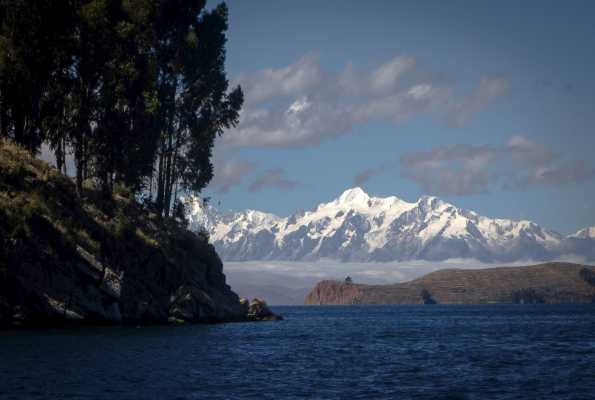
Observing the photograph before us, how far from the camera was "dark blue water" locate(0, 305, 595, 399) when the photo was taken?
39250 millimetres

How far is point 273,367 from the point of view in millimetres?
50781

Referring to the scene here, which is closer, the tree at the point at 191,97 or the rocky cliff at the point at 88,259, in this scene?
the rocky cliff at the point at 88,259

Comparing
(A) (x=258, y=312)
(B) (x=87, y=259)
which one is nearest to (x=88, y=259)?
(B) (x=87, y=259)

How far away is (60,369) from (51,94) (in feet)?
148

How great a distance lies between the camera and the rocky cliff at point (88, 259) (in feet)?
224

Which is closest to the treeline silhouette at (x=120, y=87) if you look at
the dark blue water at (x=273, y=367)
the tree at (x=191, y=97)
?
the tree at (x=191, y=97)

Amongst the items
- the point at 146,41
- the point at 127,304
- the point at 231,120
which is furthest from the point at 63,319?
the point at 231,120

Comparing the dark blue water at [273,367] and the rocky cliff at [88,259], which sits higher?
the rocky cliff at [88,259]

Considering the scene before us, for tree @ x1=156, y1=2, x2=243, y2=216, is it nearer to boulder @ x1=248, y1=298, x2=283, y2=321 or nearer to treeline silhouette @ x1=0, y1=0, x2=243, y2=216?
treeline silhouette @ x1=0, y1=0, x2=243, y2=216

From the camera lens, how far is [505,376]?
46094 mm

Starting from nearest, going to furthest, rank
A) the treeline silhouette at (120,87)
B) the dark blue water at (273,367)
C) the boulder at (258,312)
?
the dark blue water at (273,367) → the treeline silhouette at (120,87) → the boulder at (258,312)

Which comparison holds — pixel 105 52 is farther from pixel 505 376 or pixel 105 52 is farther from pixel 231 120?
pixel 505 376

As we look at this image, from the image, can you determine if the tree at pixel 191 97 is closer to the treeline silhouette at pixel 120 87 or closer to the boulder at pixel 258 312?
the treeline silhouette at pixel 120 87

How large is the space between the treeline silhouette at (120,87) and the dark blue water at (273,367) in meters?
23.7
